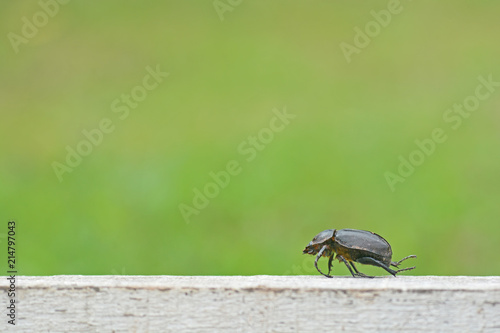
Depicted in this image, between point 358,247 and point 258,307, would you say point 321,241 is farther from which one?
point 258,307

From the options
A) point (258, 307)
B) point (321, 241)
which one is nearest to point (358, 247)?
point (321, 241)

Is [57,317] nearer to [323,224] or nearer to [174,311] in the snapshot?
[174,311]

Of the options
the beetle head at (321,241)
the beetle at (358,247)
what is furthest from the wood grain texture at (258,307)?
the beetle head at (321,241)

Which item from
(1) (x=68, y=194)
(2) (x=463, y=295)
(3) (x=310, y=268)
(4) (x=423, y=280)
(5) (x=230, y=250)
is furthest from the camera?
(1) (x=68, y=194)

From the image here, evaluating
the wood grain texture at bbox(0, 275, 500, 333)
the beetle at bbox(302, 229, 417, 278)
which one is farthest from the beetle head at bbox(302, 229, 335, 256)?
the wood grain texture at bbox(0, 275, 500, 333)

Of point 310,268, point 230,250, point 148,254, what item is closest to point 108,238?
point 148,254

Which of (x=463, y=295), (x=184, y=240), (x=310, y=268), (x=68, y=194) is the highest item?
(x=68, y=194)

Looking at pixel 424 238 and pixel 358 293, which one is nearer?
pixel 358 293

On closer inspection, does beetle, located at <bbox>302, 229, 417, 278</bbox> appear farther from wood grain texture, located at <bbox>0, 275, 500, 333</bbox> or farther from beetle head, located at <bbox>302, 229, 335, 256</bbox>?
wood grain texture, located at <bbox>0, 275, 500, 333</bbox>
